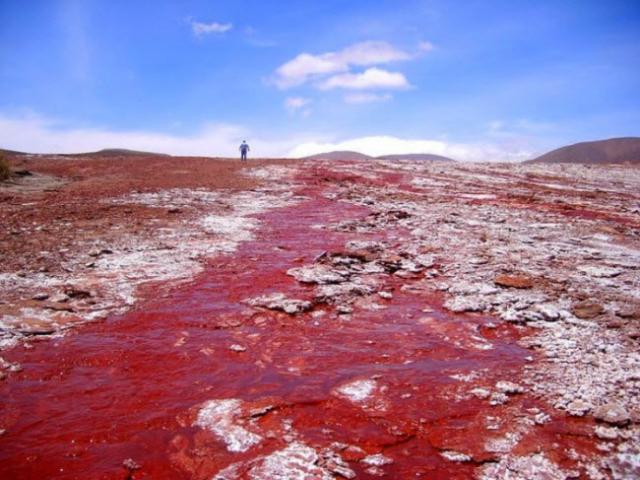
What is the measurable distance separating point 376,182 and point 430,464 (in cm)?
1850

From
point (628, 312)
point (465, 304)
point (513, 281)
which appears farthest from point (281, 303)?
point (628, 312)

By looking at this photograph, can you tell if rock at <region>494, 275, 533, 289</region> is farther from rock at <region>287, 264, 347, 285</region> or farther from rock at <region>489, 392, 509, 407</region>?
rock at <region>489, 392, 509, 407</region>

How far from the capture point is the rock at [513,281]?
7500mm

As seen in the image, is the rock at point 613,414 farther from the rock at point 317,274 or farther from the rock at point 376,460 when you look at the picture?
the rock at point 317,274

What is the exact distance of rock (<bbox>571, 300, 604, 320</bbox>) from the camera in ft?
20.8

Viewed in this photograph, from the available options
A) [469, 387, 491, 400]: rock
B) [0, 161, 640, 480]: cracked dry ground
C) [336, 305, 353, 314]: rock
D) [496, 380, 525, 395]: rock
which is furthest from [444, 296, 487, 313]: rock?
[469, 387, 491, 400]: rock

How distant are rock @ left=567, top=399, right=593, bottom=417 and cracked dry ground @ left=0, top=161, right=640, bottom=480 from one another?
0.01 m

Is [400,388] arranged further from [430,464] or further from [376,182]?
[376,182]

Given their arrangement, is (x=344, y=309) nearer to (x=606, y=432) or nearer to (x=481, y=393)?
(x=481, y=393)

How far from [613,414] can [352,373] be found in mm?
2391

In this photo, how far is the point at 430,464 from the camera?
12.1 ft

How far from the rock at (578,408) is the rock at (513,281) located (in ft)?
10.7

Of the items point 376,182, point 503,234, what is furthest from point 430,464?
point 376,182

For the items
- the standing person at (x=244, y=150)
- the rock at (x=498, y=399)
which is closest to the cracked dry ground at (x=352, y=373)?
the rock at (x=498, y=399)
